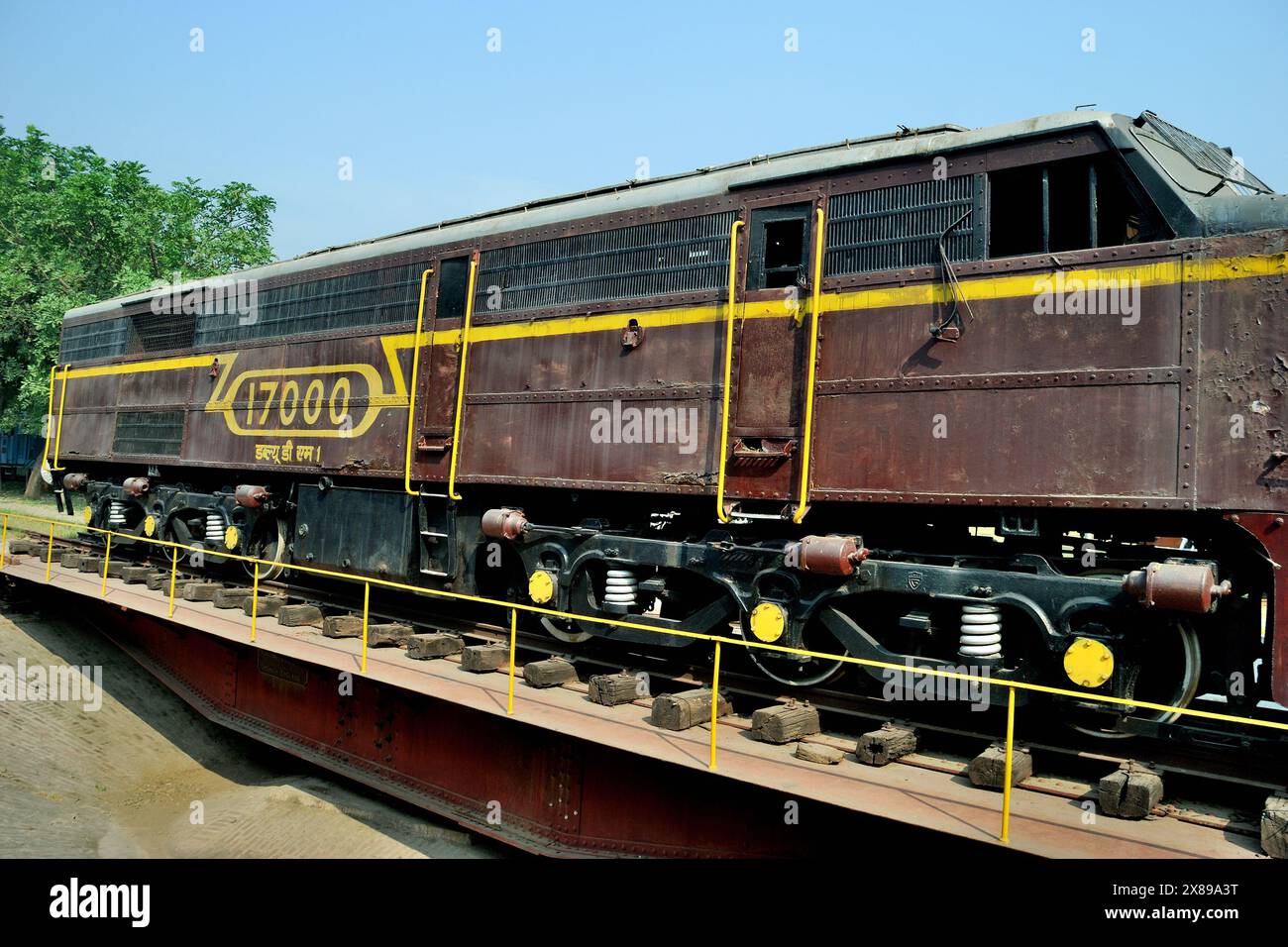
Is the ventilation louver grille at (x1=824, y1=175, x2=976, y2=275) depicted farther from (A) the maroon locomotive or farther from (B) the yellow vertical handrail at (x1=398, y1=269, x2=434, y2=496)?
(B) the yellow vertical handrail at (x1=398, y1=269, x2=434, y2=496)

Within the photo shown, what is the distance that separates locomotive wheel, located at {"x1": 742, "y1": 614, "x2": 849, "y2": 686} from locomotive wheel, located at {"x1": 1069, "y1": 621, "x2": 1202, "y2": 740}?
1820mm

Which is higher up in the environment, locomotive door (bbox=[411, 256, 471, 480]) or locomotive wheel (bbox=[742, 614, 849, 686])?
locomotive door (bbox=[411, 256, 471, 480])

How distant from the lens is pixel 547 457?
9.19 m

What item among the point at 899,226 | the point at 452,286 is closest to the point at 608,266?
the point at 452,286

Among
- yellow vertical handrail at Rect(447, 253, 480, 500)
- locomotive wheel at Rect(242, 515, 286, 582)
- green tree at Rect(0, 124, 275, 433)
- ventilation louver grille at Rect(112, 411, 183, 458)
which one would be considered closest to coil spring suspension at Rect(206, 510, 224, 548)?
locomotive wheel at Rect(242, 515, 286, 582)

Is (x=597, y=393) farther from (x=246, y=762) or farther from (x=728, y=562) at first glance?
(x=246, y=762)

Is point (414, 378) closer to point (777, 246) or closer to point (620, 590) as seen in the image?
point (620, 590)

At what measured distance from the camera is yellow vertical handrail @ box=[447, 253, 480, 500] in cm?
1005

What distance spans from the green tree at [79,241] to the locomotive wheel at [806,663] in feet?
101

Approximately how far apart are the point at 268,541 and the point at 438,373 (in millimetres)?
4856

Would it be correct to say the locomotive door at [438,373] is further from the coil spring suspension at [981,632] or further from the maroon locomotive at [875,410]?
the coil spring suspension at [981,632]

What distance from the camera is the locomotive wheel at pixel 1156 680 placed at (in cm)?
586
